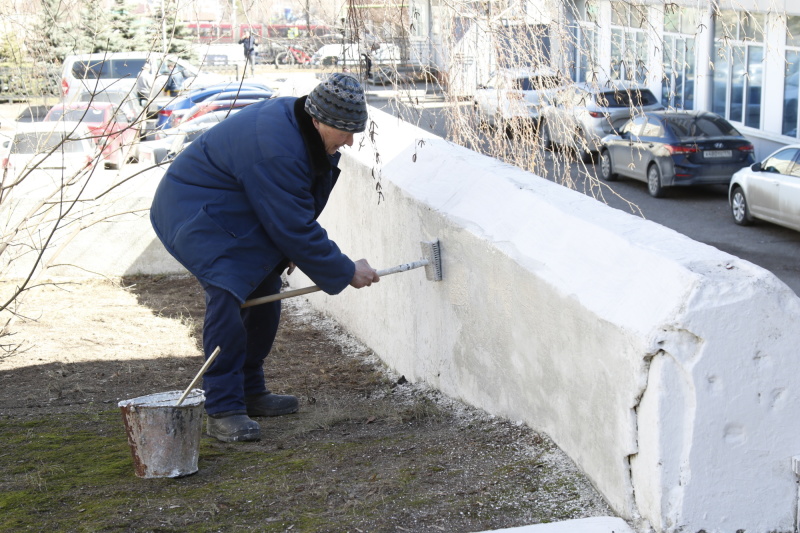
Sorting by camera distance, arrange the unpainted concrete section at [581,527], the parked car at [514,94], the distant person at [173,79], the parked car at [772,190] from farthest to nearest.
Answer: the parked car at [772,190], the distant person at [173,79], the parked car at [514,94], the unpainted concrete section at [581,527]

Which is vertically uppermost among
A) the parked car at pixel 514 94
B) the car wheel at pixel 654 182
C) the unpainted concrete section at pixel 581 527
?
the parked car at pixel 514 94

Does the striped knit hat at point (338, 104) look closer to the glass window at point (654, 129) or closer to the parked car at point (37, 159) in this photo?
the parked car at point (37, 159)

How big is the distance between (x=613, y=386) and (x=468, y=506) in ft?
1.96

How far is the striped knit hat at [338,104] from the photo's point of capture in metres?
3.65

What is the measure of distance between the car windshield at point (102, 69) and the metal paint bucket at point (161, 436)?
79.4 inches

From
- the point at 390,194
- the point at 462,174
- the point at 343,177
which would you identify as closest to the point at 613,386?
the point at 462,174

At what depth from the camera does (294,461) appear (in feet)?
11.5

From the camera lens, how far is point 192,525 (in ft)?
9.36

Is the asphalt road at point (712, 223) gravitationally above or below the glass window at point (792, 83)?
below

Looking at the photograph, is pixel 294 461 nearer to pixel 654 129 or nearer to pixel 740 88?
pixel 654 129

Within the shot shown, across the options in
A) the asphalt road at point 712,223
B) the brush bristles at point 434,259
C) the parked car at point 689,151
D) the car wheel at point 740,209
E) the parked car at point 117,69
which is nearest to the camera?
the brush bristles at point 434,259

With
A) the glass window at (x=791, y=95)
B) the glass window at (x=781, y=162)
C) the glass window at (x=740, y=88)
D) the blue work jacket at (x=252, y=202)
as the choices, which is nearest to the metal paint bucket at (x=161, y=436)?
the blue work jacket at (x=252, y=202)

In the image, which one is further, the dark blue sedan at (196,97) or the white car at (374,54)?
the dark blue sedan at (196,97)

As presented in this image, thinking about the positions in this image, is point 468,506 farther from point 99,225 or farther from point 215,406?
point 99,225
